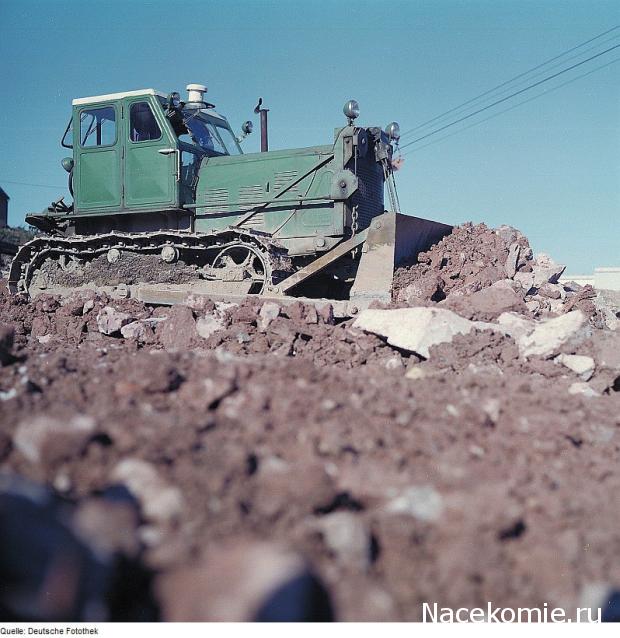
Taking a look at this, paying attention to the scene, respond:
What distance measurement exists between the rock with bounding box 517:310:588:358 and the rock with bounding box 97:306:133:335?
13.9 feet

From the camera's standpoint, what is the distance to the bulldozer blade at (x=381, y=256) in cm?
796

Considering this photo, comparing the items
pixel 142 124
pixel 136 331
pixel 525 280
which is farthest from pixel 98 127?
pixel 525 280

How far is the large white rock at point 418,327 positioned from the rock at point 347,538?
3.76 metres

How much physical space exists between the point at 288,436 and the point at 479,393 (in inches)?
57.5

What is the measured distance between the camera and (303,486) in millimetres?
2152

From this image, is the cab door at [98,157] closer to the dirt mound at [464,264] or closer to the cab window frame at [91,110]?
the cab window frame at [91,110]

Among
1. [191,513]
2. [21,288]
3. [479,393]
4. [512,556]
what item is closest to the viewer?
[191,513]

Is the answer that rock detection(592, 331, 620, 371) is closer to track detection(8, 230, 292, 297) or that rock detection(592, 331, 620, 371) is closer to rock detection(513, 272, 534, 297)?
rock detection(513, 272, 534, 297)

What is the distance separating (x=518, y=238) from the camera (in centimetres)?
961

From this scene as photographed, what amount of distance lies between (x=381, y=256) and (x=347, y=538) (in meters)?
6.34

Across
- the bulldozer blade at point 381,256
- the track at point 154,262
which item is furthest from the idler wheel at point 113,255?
the bulldozer blade at point 381,256

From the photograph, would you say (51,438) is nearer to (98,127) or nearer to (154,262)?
→ (154,262)
